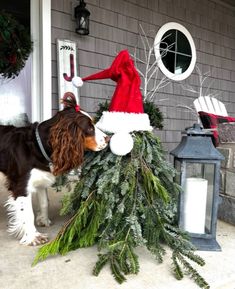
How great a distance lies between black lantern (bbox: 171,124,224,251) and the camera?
5.57 feet

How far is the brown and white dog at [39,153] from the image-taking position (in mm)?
1689

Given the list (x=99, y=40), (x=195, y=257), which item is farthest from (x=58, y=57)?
(x=195, y=257)

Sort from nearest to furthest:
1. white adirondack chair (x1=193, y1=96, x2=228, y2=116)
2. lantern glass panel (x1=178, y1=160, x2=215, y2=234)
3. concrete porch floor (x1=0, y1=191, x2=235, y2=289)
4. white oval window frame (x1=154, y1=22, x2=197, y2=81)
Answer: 1. concrete porch floor (x1=0, y1=191, x2=235, y2=289)
2. lantern glass panel (x1=178, y1=160, x2=215, y2=234)
3. white adirondack chair (x1=193, y1=96, x2=228, y2=116)
4. white oval window frame (x1=154, y1=22, x2=197, y2=81)

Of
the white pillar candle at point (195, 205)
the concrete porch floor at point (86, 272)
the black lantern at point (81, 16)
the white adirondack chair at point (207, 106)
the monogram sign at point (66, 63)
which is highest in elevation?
the black lantern at point (81, 16)

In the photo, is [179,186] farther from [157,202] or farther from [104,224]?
[104,224]

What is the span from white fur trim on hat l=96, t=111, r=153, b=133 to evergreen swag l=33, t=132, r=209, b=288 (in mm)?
60

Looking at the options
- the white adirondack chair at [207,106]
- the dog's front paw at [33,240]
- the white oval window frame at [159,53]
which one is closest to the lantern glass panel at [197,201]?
the dog's front paw at [33,240]

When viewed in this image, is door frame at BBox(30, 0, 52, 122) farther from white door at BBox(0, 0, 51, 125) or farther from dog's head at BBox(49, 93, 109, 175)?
dog's head at BBox(49, 93, 109, 175)

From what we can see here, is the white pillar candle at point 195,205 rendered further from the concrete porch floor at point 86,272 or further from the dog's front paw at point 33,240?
the dog's front paw at point 33,240

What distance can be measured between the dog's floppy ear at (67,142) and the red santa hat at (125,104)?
0.63 feet

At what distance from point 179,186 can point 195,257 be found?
0.38 metres

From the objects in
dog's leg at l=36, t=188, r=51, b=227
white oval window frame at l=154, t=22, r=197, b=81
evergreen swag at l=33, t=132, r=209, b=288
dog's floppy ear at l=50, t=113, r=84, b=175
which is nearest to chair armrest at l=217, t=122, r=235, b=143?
evergreen swag at l=33, t=132, r=209, b=288

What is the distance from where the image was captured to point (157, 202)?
1688 millimetres

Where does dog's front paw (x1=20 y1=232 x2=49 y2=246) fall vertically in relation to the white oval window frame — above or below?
below
